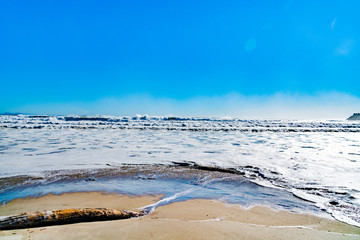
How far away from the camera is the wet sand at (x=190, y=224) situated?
6.53 feet

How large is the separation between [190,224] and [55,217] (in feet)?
4.67

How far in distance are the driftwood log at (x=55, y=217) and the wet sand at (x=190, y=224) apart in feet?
0.30

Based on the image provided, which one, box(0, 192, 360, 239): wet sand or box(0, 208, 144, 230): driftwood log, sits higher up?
box(0, 208, 144, 230): driftwood log

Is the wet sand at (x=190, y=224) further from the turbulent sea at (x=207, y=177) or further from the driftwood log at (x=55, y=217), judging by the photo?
the turbulent sea at (x=207, y=177)

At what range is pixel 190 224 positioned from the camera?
228 cm

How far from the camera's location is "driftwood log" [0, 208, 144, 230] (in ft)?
6.84

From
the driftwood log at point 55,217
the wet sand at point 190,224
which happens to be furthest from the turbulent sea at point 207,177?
the driftwood log at point 55,217

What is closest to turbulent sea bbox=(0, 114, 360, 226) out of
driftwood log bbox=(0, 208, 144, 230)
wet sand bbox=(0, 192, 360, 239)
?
wet sand bbox=(0, 192, 360, 239)

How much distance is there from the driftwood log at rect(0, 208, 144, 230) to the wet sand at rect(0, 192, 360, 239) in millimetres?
92

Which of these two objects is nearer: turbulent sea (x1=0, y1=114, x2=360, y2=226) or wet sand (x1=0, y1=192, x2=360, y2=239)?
wet sand (x1=0, y1=192, x2=360, y2=239)

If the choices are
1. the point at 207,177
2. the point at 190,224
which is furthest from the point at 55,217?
→ the point at 207,177

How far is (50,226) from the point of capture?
6.99ft

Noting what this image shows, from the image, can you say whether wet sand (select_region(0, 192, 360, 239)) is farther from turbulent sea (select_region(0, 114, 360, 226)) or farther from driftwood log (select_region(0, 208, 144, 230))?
turbulent sea (select_region(0, 114, 360, 226))

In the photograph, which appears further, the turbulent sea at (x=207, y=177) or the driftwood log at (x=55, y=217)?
the turbulent sea at (x=207, y=177)
